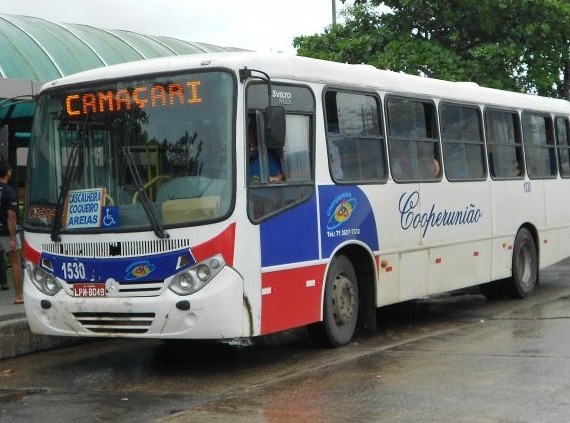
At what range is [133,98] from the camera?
31.2 feet

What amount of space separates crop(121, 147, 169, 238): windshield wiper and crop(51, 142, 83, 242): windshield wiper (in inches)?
21.0

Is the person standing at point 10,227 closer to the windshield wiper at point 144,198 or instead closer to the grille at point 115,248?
the grille at point 115,248

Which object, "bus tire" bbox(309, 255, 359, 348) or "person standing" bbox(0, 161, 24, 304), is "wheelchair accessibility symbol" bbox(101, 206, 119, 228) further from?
"person standing" bbox(0, 161, 24, 304)

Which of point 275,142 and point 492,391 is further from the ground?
point 275,142

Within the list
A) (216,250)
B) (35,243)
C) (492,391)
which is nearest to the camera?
(492,391)

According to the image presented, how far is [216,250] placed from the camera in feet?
29.0

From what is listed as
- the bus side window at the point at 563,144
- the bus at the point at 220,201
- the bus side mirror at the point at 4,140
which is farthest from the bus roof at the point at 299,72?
the bus side window at the point at 563,144

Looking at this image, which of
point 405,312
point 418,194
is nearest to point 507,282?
point 405,312

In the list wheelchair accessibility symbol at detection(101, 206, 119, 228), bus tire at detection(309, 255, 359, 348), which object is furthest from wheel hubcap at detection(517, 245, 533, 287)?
wheelchair accessibility symbol at detection(101, 206, 119, 228)

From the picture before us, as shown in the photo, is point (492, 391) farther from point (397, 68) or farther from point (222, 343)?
point (397, 68)

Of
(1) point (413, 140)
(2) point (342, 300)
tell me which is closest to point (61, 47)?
(1) point (413, 140)

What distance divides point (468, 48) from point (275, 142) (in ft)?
46.9

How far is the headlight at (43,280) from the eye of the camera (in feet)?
31.4

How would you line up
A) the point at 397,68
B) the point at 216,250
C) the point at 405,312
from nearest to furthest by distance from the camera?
the point at 216,250, the point at 405,312, the point at 397,68
